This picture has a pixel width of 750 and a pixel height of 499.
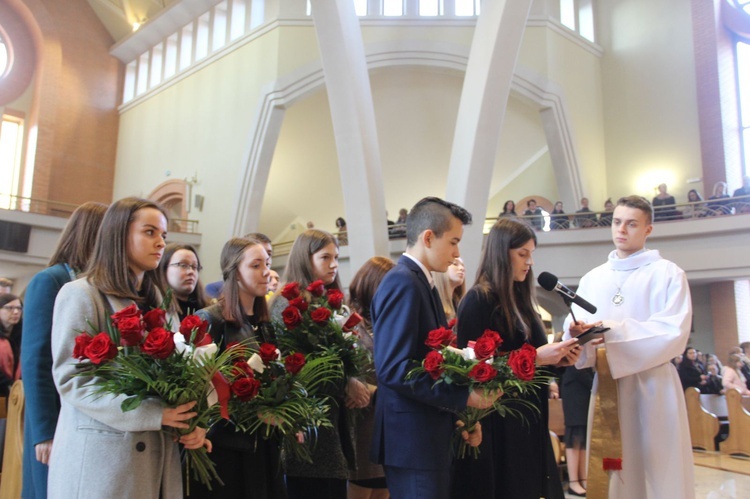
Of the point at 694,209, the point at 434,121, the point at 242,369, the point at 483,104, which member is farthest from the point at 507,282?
the point at 434,121

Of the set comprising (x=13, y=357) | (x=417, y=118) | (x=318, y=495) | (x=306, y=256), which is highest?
(x=417, y=118)

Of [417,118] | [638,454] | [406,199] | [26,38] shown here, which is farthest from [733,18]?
[26,38]

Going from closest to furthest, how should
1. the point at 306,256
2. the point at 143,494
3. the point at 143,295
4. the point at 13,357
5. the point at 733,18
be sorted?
the point at 143,494, the point at 143,295, the point at 306,256, the point at 13,357, the point at 733,18

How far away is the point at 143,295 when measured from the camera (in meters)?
2.32

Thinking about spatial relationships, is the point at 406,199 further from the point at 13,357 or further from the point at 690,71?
the point at 13,357

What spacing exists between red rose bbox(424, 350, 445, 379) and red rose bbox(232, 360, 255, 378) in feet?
1.88

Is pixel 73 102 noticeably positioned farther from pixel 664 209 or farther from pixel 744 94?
pixel 744 94

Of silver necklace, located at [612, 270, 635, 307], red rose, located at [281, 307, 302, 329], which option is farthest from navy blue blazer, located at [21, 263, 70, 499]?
silver necklace, located at [612, 270, 635, 307]

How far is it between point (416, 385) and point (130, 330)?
89 centimetres

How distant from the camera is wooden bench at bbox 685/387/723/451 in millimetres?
7883

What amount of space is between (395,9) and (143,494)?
14915 millimetres

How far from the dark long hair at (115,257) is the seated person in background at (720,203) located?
1196cm

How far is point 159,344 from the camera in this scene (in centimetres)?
177

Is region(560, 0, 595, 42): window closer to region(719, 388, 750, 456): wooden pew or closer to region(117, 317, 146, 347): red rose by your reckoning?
region(719, 388, 750, 456): wooden pew
